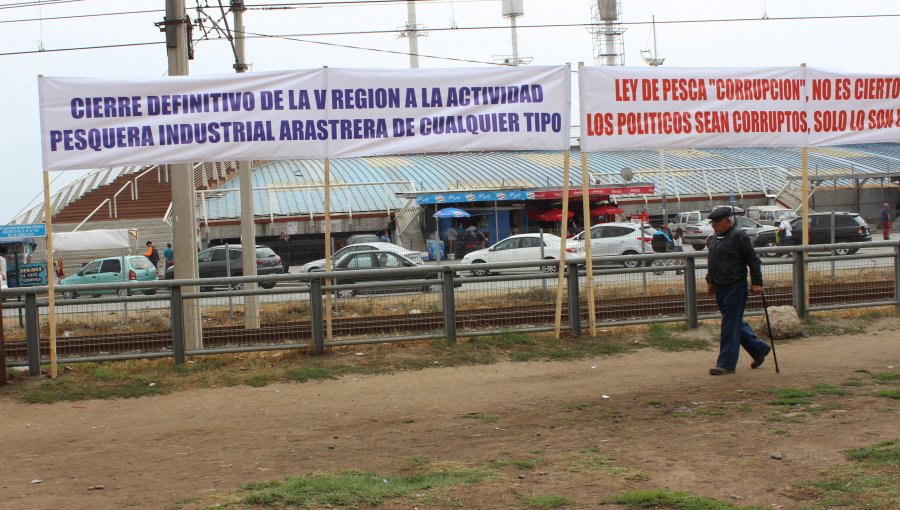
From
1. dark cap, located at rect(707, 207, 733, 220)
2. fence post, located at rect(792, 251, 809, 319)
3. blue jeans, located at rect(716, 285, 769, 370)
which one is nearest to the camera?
blue jeans, located at rect(716, 285, 769, 370)

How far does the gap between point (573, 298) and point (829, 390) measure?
3.67 m

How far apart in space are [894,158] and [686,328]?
4762 cm

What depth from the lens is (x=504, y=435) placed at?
23.6 ft

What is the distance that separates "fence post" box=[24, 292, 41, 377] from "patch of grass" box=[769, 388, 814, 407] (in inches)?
291

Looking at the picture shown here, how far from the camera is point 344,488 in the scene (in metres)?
5.70

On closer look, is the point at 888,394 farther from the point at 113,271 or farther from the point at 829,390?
the point at 113,271

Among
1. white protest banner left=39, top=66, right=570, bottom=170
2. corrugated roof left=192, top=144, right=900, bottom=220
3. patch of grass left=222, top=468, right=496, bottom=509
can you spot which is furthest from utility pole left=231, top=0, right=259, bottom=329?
corrugated roof left=192, top=144, right=900, bottom=220

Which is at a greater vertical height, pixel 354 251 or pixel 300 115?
pixel 300 115

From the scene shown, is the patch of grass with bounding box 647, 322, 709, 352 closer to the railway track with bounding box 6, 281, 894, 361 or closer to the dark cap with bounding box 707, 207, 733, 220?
the railway track with bounding box 6, 281, 894, 361

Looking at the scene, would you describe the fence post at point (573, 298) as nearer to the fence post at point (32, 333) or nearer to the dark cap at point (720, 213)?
the dark cap at point (720, 213)

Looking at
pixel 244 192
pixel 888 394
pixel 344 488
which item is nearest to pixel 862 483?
pixel 888 394

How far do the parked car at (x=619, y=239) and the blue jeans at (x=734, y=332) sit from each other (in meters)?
17.3

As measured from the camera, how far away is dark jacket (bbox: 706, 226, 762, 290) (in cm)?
926

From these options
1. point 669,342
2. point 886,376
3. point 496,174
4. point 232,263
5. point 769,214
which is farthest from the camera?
point 496,174
